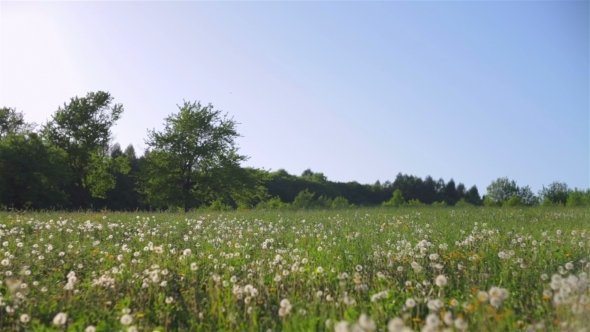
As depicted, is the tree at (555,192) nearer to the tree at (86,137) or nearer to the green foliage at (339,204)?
the green foliage at (339,204)

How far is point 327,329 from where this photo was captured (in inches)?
160

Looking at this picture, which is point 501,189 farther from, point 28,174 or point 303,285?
point 303,285

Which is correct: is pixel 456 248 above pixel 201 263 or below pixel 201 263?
above

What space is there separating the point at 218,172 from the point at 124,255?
91.2 ft

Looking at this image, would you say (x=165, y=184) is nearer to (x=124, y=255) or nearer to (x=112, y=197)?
(x=112, y=197)

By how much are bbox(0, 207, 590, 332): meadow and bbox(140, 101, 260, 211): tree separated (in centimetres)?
2567

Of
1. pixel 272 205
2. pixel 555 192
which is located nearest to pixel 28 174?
pixel 272 205

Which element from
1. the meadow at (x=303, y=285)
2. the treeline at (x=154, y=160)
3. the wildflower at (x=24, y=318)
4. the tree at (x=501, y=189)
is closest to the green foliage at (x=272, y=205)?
the treeline at (x=154, y=160)

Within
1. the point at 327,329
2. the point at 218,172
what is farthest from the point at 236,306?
the point at 218,172

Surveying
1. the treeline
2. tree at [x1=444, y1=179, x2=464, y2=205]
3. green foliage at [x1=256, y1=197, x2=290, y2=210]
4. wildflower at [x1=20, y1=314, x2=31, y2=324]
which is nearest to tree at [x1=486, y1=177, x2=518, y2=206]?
tree at [x1=444, y1=179, x2=464, y2=205]

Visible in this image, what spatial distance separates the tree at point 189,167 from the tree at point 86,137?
327 centimetres

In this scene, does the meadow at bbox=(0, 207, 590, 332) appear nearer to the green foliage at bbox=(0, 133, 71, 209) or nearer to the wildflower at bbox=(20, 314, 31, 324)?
the wildflower at bbox=(20, 314, 31, 324)

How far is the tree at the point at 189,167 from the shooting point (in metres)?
34.7

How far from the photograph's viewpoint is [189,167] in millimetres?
35406
